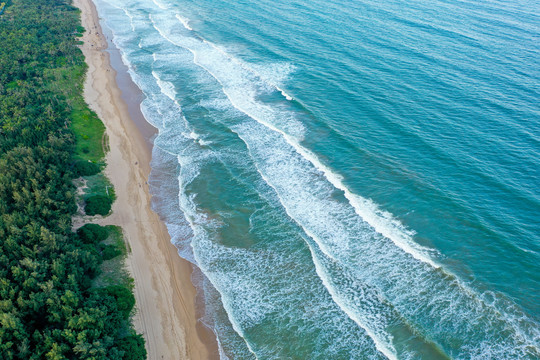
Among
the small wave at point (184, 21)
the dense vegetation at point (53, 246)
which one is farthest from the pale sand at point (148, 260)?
the small wave at point (184, 21)

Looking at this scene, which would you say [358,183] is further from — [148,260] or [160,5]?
[160,5]

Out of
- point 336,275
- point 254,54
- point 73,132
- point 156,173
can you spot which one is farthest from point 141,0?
point 336,275

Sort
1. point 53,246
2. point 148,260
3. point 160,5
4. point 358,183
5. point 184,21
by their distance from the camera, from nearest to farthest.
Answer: point 53,246 < point 148,260 < point 358,183 < point 184,21 < point 160,5

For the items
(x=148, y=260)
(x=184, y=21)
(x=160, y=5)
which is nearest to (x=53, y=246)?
(x=148, y=260)

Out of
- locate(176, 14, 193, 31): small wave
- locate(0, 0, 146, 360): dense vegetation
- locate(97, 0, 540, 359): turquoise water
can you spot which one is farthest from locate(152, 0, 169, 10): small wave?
locate(0, 0, 146, 360): dense vegetation

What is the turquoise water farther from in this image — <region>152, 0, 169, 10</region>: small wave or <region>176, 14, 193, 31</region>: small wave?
<region>152, 0, 169, 10</region>: small wave

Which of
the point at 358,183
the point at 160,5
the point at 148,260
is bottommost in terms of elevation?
the point at 148,260

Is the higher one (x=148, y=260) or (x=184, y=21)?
(x=184, y=21)
